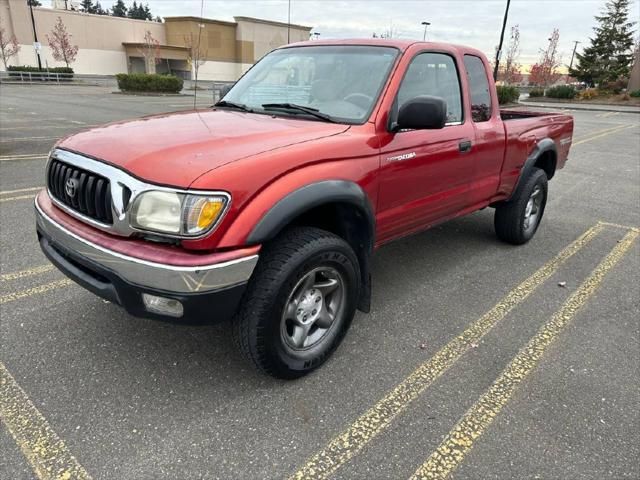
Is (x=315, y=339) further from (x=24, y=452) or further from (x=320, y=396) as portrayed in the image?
(x=24, y=452)

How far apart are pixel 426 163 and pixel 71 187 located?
2.17m

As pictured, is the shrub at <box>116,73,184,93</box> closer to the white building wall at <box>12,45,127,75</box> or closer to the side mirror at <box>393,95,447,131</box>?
the side mirror at <box>393,95,447,131</box>

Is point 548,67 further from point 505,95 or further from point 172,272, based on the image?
point 172,272

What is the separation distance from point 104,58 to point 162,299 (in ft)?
212

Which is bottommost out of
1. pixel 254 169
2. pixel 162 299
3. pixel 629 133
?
pixel 629 133

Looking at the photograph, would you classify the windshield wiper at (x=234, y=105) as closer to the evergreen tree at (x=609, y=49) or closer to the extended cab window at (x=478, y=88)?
the extended cab window at (x=478, y=88)

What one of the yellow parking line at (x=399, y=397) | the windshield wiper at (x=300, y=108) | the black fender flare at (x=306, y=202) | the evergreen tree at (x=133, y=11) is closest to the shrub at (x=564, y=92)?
the yellow parking line at (x=399, y=397)

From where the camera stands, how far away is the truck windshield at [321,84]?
3.08 m

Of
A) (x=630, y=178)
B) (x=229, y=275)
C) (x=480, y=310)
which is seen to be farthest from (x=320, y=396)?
(x=630, y=178)

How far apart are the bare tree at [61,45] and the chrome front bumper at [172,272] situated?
5537 centimetres

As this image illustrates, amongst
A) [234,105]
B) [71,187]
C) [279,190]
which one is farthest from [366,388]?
[234,105]

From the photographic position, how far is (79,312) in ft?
11.0

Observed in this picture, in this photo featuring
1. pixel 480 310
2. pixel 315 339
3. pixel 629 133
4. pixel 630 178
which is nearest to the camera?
pixel 315 339

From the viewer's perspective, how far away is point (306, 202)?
Answer: 8.05 feet
